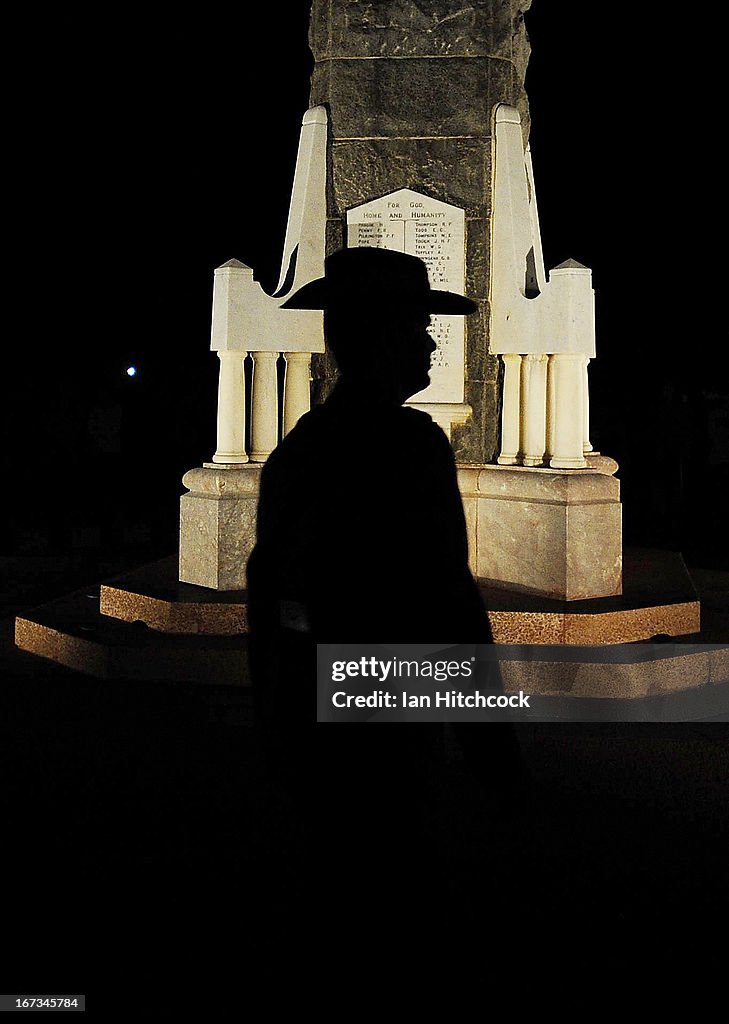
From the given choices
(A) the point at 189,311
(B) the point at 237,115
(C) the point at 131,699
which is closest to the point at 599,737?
(C) the point at 131,699

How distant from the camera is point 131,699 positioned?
6234 mm

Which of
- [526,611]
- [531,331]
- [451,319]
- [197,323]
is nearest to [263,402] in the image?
[451,319]

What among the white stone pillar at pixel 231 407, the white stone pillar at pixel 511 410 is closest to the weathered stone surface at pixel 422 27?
the white stone pillar at pixel 511 410

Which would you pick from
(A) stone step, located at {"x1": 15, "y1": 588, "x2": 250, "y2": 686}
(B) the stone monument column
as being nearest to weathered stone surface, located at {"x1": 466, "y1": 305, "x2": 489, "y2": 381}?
(B) the stone monument column

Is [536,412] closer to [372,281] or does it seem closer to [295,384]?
[295,384]

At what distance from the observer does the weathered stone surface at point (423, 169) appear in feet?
24.7

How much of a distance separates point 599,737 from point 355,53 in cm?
441

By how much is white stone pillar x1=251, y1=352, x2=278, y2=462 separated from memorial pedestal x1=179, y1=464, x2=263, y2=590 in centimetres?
23

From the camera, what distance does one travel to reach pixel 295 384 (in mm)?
7883

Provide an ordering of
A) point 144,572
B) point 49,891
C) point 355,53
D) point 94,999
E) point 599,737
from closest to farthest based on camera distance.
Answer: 1. point 94,999
2. point 49,891
3. point 599,737
4. point 355,53
5. point 144,572

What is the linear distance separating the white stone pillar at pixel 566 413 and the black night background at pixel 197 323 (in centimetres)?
203

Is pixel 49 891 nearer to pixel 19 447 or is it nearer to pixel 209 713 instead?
pixel 209 713

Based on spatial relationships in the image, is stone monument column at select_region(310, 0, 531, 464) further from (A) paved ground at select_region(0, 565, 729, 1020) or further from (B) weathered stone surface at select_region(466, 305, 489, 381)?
(A) paved ground at select_region(0, 565, 729, 1020)

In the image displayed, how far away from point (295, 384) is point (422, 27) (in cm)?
230
